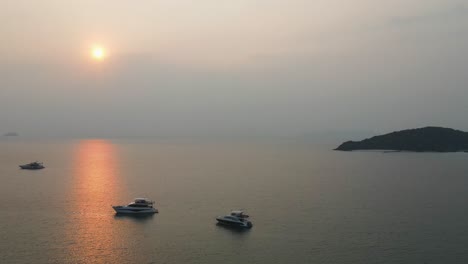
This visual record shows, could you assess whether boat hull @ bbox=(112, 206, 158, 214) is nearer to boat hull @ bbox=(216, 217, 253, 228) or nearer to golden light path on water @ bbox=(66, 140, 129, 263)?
golden light path on water @ bbox=(66, 140, 129, 263)

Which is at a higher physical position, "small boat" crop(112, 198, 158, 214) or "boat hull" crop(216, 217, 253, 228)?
"small boat" crop(112, 198, 158, 214)

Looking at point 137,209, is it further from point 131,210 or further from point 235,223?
point 235,223

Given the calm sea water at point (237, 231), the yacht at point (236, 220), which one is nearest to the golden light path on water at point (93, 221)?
the calm sea water at point (237, 231)

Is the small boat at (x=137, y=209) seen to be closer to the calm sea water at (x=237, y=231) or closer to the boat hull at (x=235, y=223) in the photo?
the calm sea water at (x=237, y=231)

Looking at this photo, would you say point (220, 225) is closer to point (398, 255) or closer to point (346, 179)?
point (398, 255)

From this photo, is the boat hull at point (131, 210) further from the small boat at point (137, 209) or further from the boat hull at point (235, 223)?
the boat hull at point (235, 223)

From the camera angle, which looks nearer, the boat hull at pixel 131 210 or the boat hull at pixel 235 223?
the boat hull at pixel 235 223

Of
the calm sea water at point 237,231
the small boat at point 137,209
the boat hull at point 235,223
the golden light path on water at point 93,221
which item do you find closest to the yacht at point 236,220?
the boat hull at point 235,223

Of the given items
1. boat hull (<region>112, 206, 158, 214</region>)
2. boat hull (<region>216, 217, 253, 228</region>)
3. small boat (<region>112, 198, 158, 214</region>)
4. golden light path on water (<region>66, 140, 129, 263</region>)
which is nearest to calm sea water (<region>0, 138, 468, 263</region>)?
golden light path on water (<region>66, 140, 129, 263</region>)

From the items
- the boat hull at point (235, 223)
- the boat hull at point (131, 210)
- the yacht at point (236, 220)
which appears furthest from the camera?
the boat hull at point (131, 210)

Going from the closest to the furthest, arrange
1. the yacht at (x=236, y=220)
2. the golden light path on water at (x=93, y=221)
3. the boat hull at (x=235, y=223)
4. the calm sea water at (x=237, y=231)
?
the golden light path on water at (x=93, y=221), the calm sea water at (x=237, y=231), the boat hull at (x=235, y=223), the yacht at (x=236, y=220)

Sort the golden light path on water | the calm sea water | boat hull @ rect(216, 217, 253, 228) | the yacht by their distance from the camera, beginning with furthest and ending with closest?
the yacht → boat hull @ rect(216, 217, 253, 228) → the calm sea water → the golden light path on water

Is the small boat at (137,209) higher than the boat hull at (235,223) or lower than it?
higher

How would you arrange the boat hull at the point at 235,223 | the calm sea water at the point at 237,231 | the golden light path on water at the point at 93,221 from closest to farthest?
the golden light path on water at the point at 93,221, the calm sea water at the point at 237,231, the boat hull at the point at 235,223
